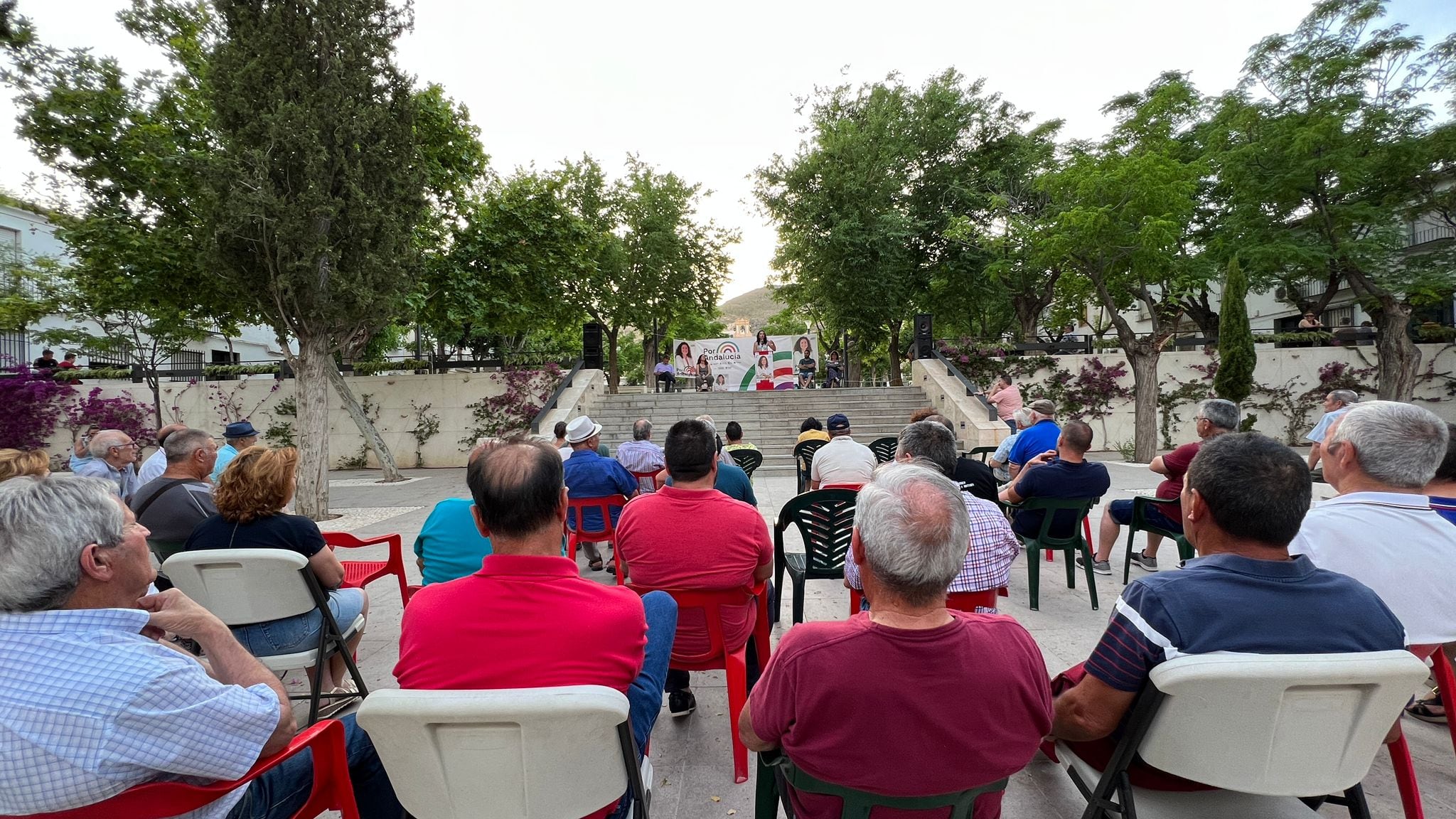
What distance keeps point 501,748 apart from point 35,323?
72.7 ft

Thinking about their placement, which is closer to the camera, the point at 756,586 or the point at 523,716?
the point at 523,716

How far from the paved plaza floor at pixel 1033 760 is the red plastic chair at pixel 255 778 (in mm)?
470

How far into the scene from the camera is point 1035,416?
228 inches

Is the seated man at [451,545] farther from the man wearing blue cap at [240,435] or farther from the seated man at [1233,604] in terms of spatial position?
the man wearing blue cap at [240,435]

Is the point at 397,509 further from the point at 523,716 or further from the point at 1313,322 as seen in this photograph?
the point at 1313,322

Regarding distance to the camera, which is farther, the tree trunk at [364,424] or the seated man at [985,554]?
the tree trunk at [364,424]

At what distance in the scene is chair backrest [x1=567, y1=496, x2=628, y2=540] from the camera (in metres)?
4.63

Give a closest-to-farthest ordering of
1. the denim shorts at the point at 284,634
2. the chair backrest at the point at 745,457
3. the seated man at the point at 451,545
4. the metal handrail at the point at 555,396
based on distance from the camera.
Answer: the denim shorts at the point at 284,634
the seated man at the point at 451,545
the chair backrest at the point at 745,457
the metal handrail at the point at 555,396

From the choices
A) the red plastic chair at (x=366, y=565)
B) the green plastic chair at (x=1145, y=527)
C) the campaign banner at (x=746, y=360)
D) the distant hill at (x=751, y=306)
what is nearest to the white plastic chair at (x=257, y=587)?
the red plastic chair at (x=366, y=565)

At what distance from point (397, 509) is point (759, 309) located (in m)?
147

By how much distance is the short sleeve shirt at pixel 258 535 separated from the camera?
2.71 meters

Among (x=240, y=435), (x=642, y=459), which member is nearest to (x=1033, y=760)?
(x=642, y=459)

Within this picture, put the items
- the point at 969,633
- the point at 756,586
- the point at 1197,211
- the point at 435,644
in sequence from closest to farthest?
the point at 969,633 < the point at 435,644 < the point at 756,586 < the point at 1197,211

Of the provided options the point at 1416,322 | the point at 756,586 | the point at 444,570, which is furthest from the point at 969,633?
the point at 1416,322
